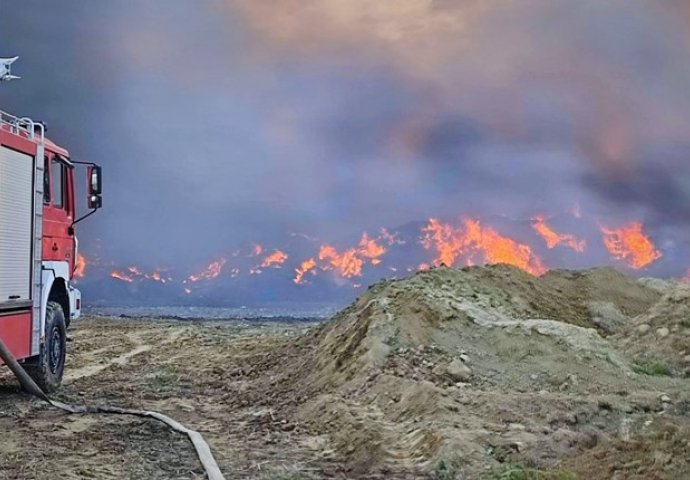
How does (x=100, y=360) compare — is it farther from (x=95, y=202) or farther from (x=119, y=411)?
(x=119, y=411)

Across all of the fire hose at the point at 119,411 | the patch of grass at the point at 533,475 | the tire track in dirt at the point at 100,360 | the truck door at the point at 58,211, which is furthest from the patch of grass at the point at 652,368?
the tire track in dirt at the point at 100,360

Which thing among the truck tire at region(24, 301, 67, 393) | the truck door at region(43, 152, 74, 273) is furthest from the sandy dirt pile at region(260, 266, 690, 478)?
the truck door at region(43, 152, 74, 273)

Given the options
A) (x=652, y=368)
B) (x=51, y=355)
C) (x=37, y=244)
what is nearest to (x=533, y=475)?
(x=652, y=368)

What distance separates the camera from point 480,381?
13.0 m

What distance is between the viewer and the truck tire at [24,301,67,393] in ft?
45.8

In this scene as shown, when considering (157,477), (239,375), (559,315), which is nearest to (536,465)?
(157,477)

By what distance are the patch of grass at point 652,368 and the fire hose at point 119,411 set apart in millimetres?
7866

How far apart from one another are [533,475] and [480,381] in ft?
16.5

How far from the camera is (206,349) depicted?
80.6 feet

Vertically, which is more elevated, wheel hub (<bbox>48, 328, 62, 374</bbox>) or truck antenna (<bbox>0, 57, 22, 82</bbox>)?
truck antenna (<bbox>0, 57, 22, 82</bbox>)

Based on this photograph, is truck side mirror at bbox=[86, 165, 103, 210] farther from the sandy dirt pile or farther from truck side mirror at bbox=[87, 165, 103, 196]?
the sandy dirt pile

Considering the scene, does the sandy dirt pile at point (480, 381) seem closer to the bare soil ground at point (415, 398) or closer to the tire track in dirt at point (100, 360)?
the bare soil ground at point (415, 398)

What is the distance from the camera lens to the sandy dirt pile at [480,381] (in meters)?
9.51

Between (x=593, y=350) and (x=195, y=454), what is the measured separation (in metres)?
7.48
